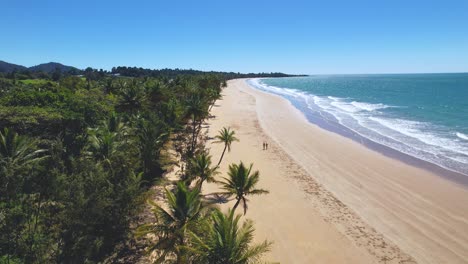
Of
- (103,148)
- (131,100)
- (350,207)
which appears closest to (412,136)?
(350,207)

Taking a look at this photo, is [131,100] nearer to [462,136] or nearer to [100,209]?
[100,209]

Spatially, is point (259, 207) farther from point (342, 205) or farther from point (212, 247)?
point (212, 247)

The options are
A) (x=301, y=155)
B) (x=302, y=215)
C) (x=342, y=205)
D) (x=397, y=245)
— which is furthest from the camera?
(x=301, y=155)

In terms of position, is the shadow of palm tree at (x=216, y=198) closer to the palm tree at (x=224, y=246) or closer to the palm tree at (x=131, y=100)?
the palm tree at (x=224, y=246)

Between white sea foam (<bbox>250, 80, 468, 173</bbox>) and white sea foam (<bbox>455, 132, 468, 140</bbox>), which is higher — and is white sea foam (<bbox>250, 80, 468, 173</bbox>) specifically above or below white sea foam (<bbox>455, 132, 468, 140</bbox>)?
below

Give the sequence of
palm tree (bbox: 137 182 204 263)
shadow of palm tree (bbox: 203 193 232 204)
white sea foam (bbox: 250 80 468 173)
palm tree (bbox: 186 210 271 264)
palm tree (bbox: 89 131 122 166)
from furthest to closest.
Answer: white sea foam (bbox: 250 80 468 173) → shadow of palm tree (bbox: 203 193 232 204) → palm tree (bbox: 89 131 122 166) → palm tree (bbox: 137 182 204 263) → palm tree (bbox: 186 210 271 264)

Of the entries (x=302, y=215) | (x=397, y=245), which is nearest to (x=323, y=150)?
(x=302, y=215)

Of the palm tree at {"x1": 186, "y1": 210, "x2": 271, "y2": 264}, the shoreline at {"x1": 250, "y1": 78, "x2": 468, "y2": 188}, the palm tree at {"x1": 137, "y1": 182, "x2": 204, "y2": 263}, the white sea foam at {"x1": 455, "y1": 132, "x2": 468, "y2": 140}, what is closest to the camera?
the palm tree at {"x1": 186, "y1": 210, "x2": 271, "y2": 264}

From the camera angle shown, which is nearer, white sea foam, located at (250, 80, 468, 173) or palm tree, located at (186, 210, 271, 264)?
palm tree, located at (186, 210, 271, 264)

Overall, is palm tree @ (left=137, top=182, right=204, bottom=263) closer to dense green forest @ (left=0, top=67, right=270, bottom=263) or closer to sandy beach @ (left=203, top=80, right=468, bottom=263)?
dense green forest @ (left=0, top=67, right=270, bottom=263)

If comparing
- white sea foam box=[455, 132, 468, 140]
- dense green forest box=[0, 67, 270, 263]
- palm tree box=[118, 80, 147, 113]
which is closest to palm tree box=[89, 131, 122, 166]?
dense green forest box=[0, 67, 270, 263]
